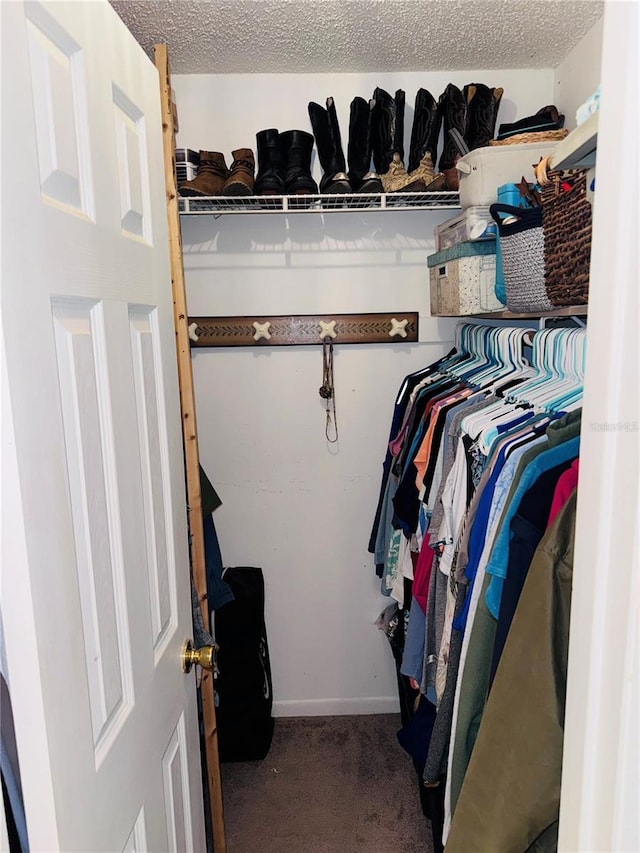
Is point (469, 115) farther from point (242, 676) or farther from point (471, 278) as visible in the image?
point (242, 676)

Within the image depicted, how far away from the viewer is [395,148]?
1.94 metres

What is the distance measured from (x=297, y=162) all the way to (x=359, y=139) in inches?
8.7

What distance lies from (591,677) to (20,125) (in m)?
0.79

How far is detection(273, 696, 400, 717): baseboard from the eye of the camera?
2459mm

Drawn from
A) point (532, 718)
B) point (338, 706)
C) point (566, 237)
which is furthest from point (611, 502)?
point (338, 706)

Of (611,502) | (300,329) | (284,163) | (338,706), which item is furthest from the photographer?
(338,706)

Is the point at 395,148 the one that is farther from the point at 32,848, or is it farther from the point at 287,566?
the point at 32,848

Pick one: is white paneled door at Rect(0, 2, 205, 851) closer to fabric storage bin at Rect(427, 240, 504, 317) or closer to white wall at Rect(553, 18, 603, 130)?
fabric storage bin at Rect(427, 240, 504, 317)

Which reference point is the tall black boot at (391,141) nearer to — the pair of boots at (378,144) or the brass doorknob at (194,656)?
the pair of boots at (378,144)

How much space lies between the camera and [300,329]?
2.21 metres

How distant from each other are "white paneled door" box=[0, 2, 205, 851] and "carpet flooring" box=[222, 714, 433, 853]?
3.14ft

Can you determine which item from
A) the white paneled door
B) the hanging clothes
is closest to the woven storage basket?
the hanging clothes

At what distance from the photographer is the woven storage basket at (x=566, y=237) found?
1.04m

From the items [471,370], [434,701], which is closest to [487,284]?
[471,370]
